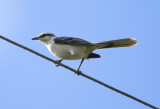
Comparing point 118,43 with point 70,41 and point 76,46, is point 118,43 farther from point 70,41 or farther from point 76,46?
point 70,41

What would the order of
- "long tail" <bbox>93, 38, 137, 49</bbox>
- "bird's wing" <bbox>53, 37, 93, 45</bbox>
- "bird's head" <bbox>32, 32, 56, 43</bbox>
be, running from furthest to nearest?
"bird's head" <bbox>32, 32, 56, 43</bbox>, "long tail" <bbox>93, 38, 137, 49</bbox>, "bird's wing" <bbox>53, 37, 93, 45</bbox>

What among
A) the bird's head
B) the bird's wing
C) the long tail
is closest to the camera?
the bird's wing

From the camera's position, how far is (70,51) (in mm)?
8125

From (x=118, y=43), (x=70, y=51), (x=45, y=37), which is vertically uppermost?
(x=118, y=43)

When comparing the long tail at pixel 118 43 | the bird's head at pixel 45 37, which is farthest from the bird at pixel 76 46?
the bird's head at pixel 45 37

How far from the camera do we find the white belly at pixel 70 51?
8.13 m

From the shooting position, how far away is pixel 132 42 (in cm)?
824

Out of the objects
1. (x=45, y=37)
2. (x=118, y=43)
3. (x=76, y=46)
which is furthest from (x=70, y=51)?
(x=118, y=43)

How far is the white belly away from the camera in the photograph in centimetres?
813

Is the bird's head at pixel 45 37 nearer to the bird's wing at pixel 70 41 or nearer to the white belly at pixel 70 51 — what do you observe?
the bird's wing at pixel 70 41

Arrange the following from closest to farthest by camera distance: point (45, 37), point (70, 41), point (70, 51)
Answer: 1. point (70, 51)
2. point (70, 41)
3. point (45, 37)

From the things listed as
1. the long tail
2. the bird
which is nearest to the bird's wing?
the bird

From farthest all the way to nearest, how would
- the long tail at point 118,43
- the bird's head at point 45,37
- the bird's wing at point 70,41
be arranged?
the bird's head at point 45,37 → the long tail at point 118,43 → the bird's wing at point 70,41

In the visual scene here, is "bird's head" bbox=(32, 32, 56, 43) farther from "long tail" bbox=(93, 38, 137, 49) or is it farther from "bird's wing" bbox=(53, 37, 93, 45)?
"long tail" bbox=(93, 38, 137, 49)
